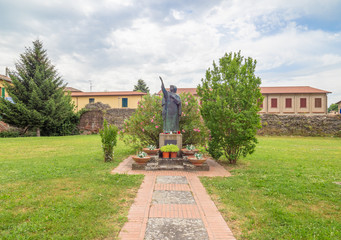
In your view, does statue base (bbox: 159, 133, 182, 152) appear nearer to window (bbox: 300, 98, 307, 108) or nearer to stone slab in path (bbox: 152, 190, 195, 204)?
stone slab in path (bbox: 152, 190, 195, 204)

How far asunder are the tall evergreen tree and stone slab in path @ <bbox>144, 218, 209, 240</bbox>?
1820 cm

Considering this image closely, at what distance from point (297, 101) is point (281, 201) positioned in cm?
3029

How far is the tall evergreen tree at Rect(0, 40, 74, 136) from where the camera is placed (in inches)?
692

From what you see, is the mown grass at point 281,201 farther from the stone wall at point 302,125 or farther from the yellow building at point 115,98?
the yellow building at point 115,98

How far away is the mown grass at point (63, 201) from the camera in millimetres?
2979

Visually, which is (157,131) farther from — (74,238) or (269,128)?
(269,128)

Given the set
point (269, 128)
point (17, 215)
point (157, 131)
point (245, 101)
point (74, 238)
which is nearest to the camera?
point (74, 238)

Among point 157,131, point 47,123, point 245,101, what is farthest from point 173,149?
point 47,123

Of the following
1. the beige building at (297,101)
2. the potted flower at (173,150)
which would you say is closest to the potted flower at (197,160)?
the potted flower at (173,150)

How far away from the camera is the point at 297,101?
29.7 metres

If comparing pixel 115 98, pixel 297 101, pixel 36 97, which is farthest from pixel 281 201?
pixel 297 101

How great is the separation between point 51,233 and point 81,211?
692 mm

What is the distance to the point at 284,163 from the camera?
307 inches

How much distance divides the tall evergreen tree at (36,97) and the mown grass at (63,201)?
1307cm
